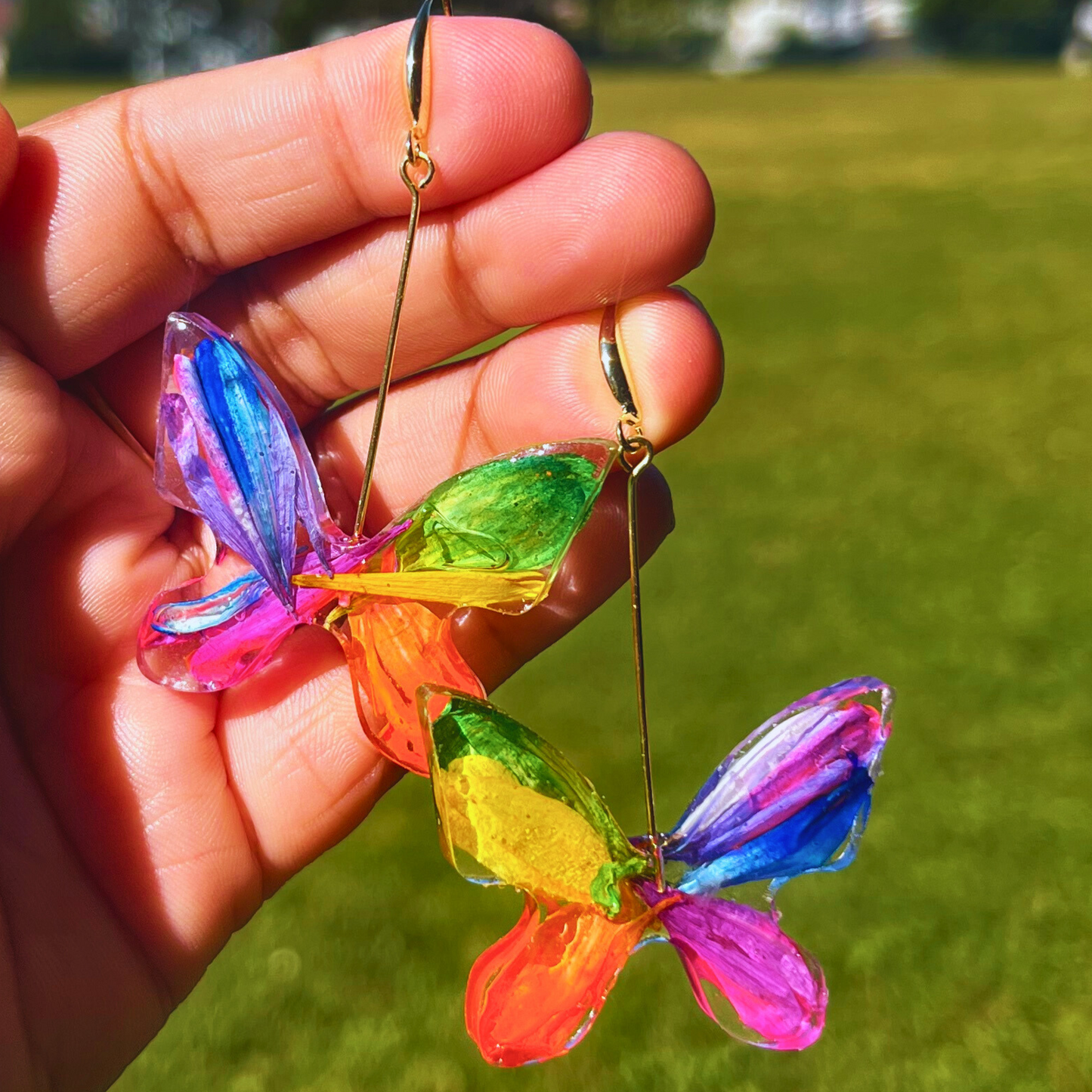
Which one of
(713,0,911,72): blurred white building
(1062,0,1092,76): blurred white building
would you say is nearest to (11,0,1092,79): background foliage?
(1062,0,1092,76): blurred white building

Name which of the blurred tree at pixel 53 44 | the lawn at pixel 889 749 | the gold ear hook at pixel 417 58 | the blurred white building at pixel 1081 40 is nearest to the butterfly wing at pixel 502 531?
the gold ear hook at pixel 417 58

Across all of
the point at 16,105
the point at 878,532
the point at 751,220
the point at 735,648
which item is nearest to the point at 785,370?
the point at 878,532

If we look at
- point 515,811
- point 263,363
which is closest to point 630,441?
point 515,811

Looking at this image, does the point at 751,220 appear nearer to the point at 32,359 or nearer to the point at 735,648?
the point at 735,648

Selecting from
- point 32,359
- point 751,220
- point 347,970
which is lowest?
point 751,220

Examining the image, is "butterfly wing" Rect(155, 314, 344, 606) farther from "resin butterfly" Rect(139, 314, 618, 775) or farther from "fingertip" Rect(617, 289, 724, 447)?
"fingertip" Rect(617, 289, 724, 447)

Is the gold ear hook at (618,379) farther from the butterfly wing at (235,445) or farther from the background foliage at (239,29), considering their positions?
the background foliage at (239,29)
